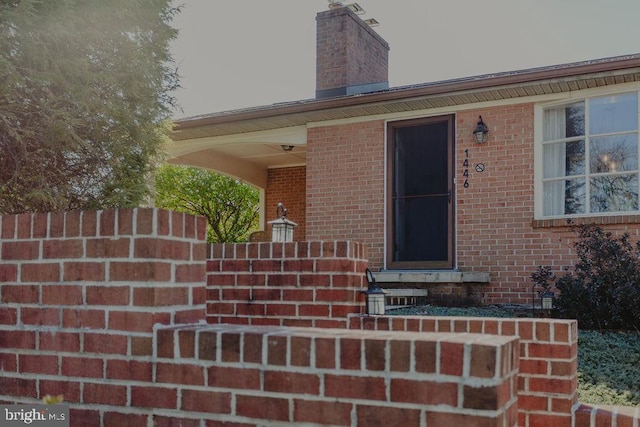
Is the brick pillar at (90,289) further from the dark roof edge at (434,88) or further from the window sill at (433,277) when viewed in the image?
the dark roof edge at (434,88)

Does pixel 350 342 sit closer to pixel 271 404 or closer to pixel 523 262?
pixel 271 404

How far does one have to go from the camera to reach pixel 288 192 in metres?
15.0

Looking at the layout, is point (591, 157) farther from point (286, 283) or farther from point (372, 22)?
point (372, 22)

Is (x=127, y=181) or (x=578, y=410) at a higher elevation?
(x=127, y=181)

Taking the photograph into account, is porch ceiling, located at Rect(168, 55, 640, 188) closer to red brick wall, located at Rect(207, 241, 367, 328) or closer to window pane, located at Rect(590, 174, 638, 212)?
window pane, located at Rect(590, 174, 638, 212)

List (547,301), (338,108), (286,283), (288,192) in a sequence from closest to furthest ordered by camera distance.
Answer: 1. (286,283)
2. (547,301)
3. (338,108)
4. (288,192)

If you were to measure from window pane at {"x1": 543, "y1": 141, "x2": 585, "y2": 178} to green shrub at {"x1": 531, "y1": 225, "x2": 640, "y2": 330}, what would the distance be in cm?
141

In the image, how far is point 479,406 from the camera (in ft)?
5.48

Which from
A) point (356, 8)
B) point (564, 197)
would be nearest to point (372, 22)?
point (356, 8)

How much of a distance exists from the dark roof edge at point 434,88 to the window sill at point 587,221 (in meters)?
1.84

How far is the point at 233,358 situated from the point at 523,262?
7.49 meters

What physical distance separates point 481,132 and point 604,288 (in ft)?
9.88

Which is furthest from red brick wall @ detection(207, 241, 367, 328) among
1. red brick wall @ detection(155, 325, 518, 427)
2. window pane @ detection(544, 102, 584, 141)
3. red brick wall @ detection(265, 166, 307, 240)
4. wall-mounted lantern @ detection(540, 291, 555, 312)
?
red brick wall @ detection(265, 166, 307, 240)

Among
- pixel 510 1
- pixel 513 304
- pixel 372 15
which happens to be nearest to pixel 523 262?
pixel 513 304
